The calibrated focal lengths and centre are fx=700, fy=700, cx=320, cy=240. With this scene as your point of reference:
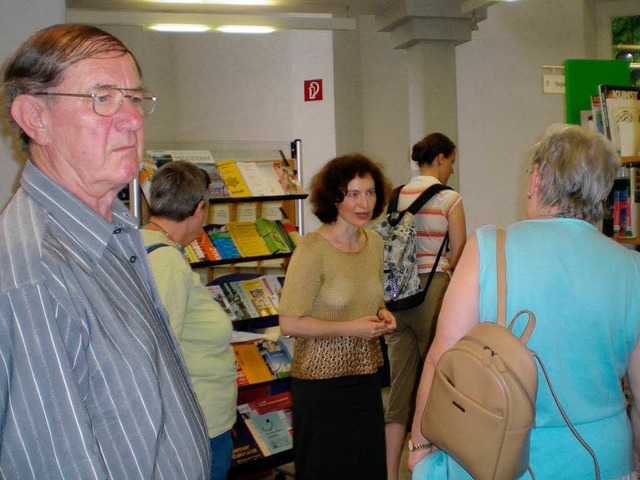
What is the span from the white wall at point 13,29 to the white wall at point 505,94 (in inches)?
223

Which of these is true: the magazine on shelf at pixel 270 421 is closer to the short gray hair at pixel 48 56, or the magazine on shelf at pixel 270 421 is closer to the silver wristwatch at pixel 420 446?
the silver wristwatch at pixel 420 446

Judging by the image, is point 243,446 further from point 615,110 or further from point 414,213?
point 615,110

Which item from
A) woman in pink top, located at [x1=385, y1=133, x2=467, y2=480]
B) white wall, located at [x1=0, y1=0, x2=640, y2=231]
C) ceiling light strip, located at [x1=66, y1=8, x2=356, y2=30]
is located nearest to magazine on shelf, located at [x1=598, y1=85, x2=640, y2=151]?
woman in pink top, located at [x1=385, y1=133, x2=467, y2=480]

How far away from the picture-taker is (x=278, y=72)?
943cm

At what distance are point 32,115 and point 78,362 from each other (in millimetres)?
487

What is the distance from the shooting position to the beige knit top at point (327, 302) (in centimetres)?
283

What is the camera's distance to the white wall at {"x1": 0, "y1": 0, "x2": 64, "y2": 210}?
2926 millimetres

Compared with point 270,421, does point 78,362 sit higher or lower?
higher

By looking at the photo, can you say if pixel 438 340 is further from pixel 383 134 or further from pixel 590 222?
pixel 383 134

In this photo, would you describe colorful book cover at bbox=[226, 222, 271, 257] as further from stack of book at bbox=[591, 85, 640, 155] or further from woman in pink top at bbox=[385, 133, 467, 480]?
stack of book at bbox=[591, 85, 640, 155]

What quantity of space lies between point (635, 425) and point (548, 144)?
31.4 inches

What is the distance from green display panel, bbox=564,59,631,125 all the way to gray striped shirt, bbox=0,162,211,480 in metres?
3.27

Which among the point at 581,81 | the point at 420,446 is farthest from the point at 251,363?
the point at 581,81

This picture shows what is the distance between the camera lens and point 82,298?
3.46 ft
